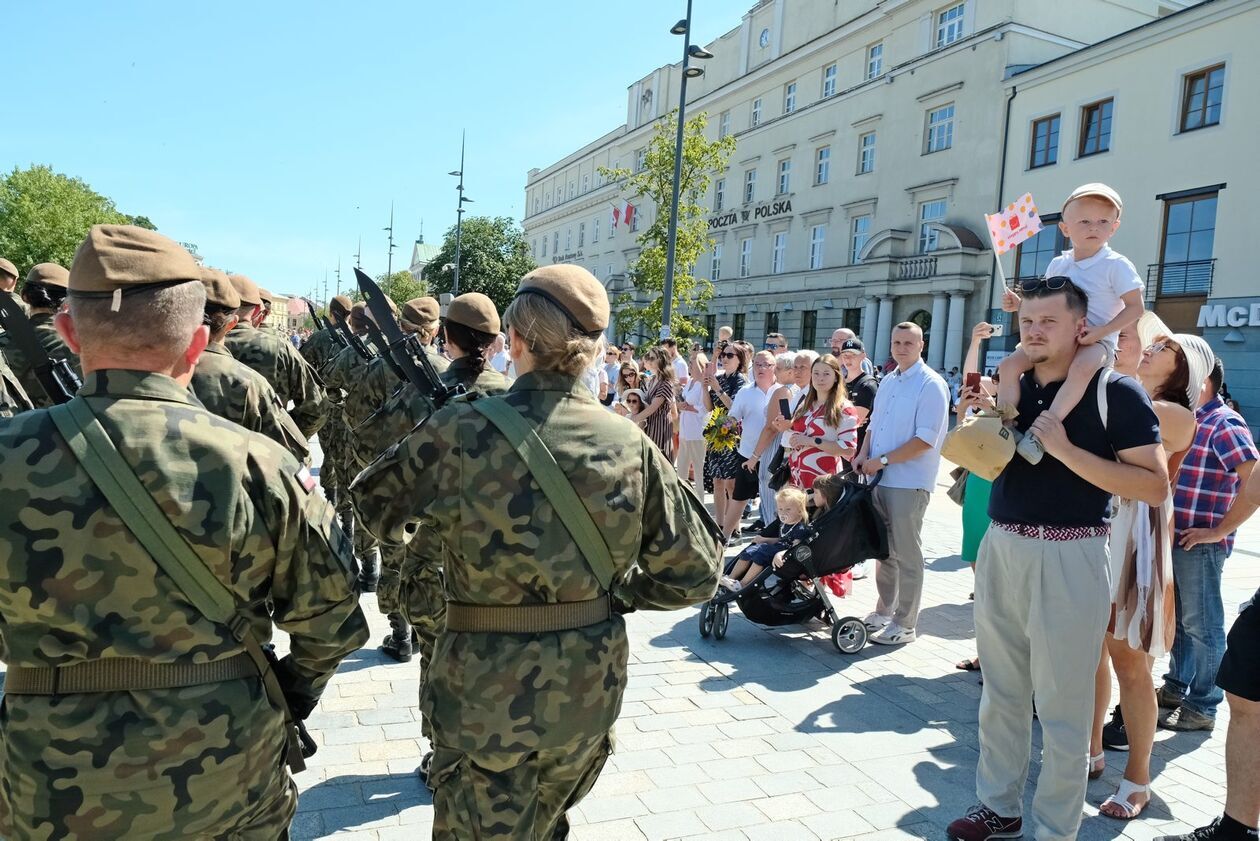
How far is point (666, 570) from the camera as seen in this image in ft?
8.13

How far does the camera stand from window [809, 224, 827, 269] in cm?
3578

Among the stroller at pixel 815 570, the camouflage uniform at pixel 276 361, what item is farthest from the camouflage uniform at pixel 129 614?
the camouflage uniform at pixel 276 361

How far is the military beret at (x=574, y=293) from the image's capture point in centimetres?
231

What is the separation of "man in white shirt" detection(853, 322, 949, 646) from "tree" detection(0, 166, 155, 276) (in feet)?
189

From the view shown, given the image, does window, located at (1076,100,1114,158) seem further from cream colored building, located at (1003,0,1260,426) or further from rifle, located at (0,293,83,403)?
rifle, located at (0,293,83,403)

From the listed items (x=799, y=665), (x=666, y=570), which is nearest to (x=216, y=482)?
(x=666, y=570)

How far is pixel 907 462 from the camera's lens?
5.96 metres

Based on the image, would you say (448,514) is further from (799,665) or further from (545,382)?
(799,665)

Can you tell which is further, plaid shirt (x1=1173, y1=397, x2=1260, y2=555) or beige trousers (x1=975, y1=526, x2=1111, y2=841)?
plaid shirt (x1=1173, y1=397, x2=1260, y2=555)

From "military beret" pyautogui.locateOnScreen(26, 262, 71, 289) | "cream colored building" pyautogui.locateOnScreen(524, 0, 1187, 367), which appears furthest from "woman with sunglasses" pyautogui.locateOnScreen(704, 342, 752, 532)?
"cream colored building" pyautogui.locateOnScreen(524, 0, 1187, 367)

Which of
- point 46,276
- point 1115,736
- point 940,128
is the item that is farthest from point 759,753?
point 940,128

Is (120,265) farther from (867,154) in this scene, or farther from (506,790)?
(867,154)

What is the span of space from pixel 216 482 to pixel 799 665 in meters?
4.46

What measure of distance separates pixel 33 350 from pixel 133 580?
3.56 ft
